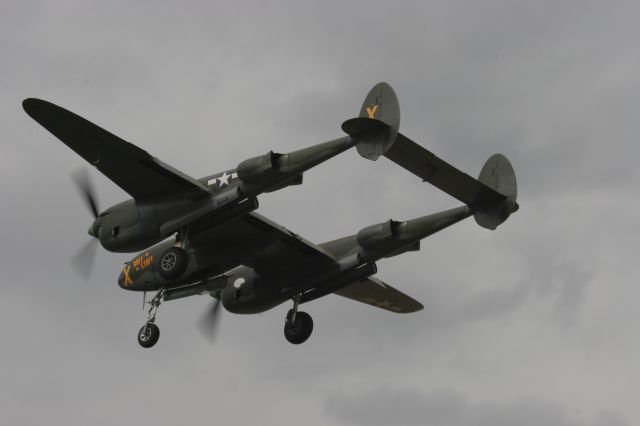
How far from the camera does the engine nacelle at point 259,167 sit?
39281mm

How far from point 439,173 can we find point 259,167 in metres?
5.45

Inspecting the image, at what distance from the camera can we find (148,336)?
44188mm

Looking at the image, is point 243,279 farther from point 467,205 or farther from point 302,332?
point 467,205

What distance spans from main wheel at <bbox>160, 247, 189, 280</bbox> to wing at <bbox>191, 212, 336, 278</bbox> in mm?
1247

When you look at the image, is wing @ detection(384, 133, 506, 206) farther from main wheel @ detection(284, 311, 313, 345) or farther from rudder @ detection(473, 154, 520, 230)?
main wheel @ detection(284, 311, 313, 345)

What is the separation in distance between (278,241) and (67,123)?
338 inches

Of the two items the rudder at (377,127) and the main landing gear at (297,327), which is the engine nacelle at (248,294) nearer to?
the main landing gear at (297,327)

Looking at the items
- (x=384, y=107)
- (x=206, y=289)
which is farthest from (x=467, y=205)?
(x=206, y=289)

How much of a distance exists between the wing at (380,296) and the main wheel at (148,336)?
854cm

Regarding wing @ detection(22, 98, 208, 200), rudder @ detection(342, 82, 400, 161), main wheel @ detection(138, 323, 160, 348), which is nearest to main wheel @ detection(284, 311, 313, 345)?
main wheel @ detection(138, 323, 160, 348)

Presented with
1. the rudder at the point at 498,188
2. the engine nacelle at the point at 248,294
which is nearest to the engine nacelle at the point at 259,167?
the rudder at the point at 498,188

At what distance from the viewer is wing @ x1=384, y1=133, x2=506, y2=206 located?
1561 inches

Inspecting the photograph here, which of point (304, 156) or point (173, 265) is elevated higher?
point (304, 156)

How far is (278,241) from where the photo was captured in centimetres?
4469
